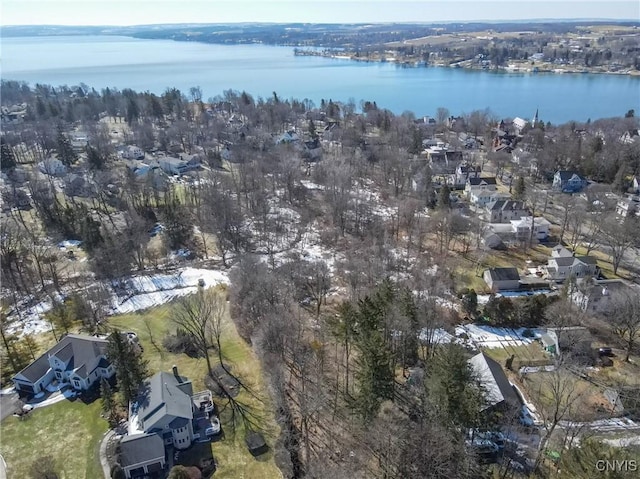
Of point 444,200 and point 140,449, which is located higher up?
point 444,200

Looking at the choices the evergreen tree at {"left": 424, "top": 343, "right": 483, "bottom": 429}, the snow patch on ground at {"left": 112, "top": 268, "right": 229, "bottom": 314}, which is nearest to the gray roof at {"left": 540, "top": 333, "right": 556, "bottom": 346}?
the evergreen tree at {"left": 424, "top": 343, "right": 483, "bottom": 429}

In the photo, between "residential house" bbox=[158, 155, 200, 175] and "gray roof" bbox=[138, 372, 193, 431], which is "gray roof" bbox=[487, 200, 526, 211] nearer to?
"gray roof" bbox=[138, 372, 193, 431]

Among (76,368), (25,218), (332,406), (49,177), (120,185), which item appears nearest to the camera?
(332,406)

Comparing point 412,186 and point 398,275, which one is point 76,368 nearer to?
point 398,275

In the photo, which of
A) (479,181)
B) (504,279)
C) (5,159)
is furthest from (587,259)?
(5,159)

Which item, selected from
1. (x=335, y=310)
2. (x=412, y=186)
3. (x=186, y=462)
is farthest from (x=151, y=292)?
(x=412, y=186)

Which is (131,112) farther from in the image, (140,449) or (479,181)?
(140,449)
